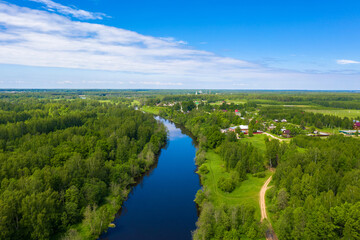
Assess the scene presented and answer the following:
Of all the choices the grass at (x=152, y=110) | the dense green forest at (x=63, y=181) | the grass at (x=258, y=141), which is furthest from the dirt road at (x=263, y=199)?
the grass at (x=152, y=110)

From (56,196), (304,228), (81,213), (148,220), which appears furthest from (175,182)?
(304,228)

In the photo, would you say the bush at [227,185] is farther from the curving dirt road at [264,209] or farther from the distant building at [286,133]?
the distant building at [286,133]

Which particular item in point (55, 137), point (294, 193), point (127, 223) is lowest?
point (127, 223)

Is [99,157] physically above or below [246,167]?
above

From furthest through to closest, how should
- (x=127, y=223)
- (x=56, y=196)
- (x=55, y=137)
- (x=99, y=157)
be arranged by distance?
(x=55, y=137)
(x=99, y=157)
(x=127, y=223)
(x=56, y=196)

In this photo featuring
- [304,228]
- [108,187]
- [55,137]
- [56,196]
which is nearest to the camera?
[304,228]

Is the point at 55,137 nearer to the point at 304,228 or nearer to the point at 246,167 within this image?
the point at 246,167
